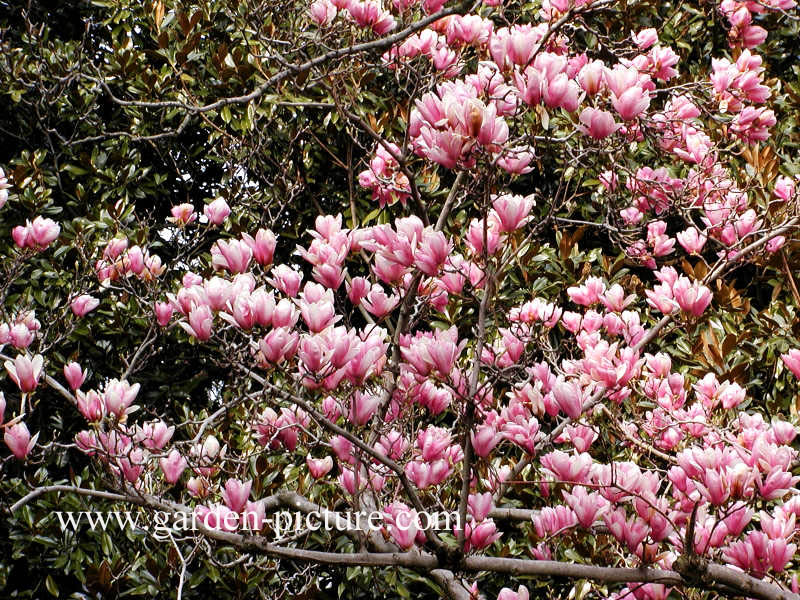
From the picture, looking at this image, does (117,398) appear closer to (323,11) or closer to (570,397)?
(570,397)

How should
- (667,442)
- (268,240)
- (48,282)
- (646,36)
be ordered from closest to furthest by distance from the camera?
(268,240)
(667,442)
(646,36)
(48,282)

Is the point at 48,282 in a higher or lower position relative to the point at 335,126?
lower

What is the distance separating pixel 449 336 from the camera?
143cm

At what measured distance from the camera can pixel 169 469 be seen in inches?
75.1

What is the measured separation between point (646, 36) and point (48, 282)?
252 centimetres

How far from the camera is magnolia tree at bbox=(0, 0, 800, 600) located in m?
1.41

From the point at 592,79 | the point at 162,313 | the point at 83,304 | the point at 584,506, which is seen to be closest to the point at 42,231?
the point at 83,304

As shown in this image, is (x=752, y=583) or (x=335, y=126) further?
(x=335, y=126)

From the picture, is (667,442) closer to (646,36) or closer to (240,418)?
(646,36)

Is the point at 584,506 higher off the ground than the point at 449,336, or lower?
lower

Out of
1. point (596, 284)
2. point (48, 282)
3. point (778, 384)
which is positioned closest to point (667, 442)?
point (596, 284)

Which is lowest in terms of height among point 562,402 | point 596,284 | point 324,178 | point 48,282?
point 562,402

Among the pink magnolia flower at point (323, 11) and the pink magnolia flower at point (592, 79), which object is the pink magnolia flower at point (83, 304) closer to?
the pink magnolia flower at point (323, 11)

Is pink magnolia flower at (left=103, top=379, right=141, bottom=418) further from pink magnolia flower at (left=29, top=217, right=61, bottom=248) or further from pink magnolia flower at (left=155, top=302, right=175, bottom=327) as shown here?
pink magnolia flower at (left=29, top=217, right=61, bottom=248)
